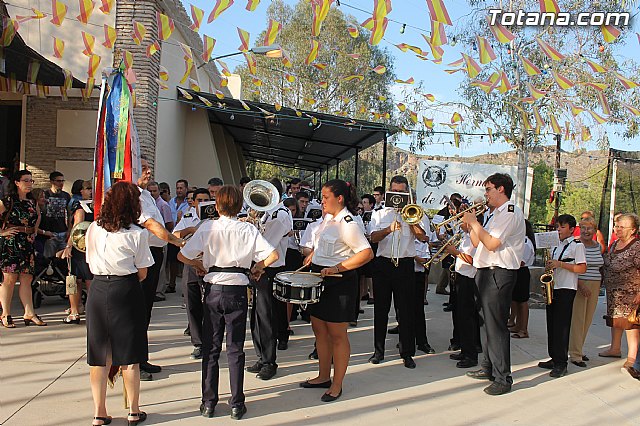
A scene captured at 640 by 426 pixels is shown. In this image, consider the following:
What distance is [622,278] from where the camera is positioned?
6.42 m

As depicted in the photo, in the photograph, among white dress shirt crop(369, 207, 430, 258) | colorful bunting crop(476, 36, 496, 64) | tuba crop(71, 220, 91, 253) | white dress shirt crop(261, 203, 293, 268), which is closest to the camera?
tuba crop(71, 220, 91, 253)

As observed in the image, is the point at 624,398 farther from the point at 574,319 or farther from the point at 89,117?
the point at 89,117

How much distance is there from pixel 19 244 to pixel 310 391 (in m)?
4.05

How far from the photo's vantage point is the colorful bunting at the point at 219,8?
7321 mm

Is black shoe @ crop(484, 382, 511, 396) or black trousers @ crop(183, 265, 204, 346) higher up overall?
black trousers @ crop(183, 265, 204, 346)

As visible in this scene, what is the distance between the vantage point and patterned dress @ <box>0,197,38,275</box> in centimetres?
671

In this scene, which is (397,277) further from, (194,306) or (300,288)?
(194,306)

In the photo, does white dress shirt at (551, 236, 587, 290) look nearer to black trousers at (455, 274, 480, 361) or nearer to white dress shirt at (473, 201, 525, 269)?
black trousers at (455, 274, 480, 361)

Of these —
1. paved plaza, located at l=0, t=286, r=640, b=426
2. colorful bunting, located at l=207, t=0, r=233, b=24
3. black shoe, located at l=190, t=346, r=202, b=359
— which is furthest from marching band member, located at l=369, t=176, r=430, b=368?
colorful bunting, located at l=207, t=0, r=233, b=24

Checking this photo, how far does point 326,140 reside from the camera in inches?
699

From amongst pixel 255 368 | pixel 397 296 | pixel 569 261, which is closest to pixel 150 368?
pixel 255 368

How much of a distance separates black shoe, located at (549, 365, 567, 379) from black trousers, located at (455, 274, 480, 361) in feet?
2.54

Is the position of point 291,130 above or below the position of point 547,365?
above

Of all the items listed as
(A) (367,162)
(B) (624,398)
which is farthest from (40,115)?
(A) (367,162)
